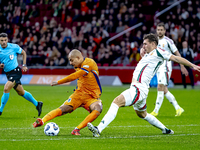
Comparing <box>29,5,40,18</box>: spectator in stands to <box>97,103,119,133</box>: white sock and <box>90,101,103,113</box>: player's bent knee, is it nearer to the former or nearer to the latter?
<box>90,101,103,113</box>: player's bent knee

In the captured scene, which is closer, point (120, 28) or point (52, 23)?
point (120, 28)

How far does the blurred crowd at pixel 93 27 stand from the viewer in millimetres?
20609

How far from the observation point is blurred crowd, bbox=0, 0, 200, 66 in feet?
67.6

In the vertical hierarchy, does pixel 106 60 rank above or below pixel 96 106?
below

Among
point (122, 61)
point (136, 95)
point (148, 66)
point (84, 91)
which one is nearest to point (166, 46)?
point (148, 66)

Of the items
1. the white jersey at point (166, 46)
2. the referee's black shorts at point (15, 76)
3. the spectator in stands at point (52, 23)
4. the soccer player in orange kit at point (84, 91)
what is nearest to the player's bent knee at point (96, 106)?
the soccer player in orange kit at point (84, 91)

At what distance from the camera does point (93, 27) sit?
2225 centimetres

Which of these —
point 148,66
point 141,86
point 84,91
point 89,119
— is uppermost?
point 148,66

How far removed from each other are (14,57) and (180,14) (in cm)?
1564

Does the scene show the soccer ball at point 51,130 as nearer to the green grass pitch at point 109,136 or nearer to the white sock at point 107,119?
the green grass pitch at point 109,136

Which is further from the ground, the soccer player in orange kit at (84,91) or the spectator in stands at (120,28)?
the spectator in stands at (120,28)

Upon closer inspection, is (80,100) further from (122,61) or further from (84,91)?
(122,61)

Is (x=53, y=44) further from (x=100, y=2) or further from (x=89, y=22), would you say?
(x=100, y=2)

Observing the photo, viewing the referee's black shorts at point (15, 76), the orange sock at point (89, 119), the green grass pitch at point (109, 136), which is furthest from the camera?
the referee's black shorts at point (15, 76)
